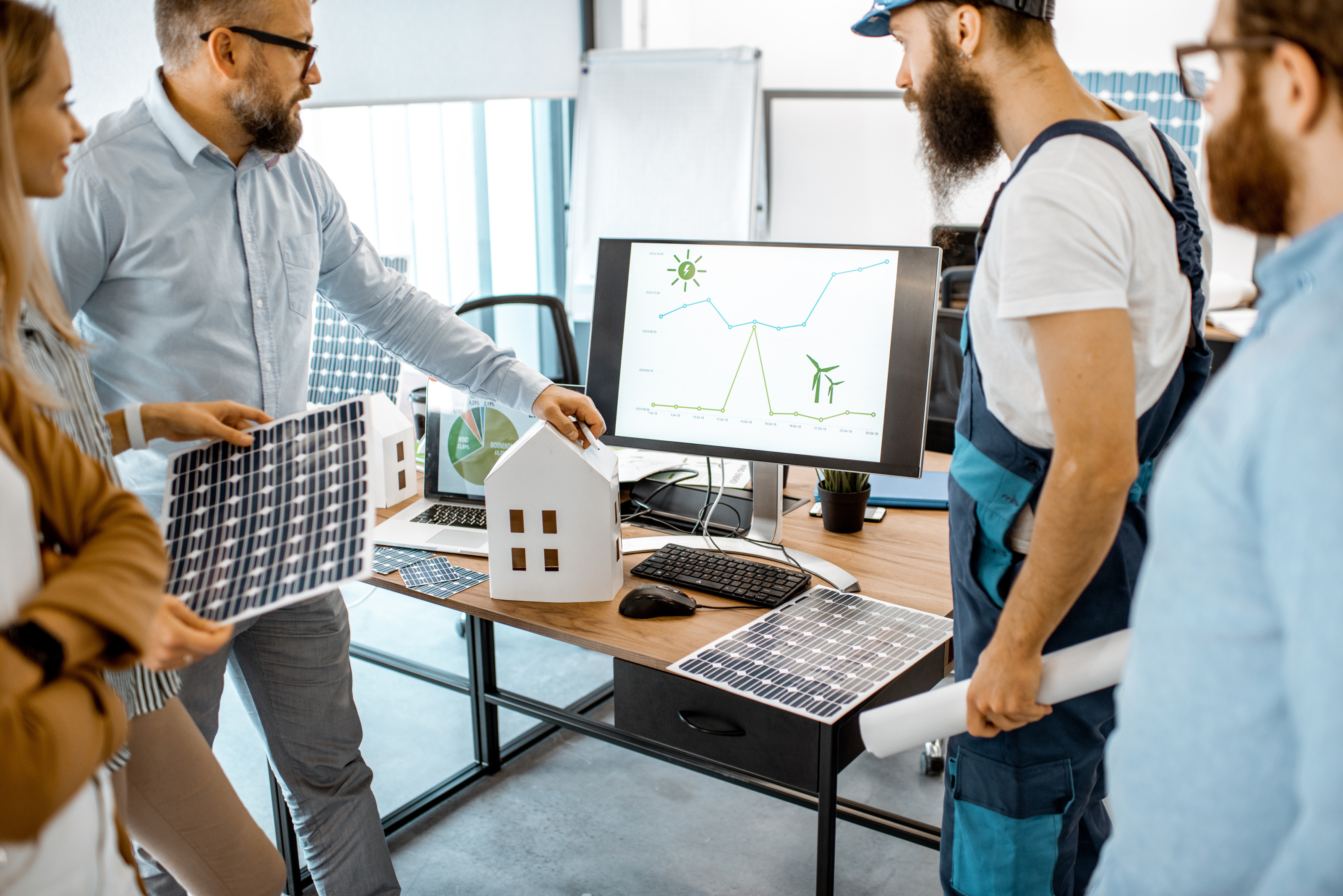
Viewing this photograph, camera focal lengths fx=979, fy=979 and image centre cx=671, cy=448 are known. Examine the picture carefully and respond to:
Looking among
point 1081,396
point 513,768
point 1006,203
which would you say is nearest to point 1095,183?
point 1006,203

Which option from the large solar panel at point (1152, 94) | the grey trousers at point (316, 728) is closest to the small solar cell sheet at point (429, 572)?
the grey trousers at point (316, 728)

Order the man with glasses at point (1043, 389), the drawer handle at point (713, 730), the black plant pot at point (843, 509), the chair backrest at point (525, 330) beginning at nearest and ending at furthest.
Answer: the man with glasses at point (1043, 389), the drawer handle at point (713, 730), the black plant pot at point (843, 509), the chair backrest at point (525, 330)

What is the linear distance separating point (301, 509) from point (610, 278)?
832mm

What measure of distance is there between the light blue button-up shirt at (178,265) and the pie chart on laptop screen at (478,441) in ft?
1.27

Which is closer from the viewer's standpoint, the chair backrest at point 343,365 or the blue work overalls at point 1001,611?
the blue work overalls at point 1001,611

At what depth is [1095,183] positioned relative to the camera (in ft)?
3.40

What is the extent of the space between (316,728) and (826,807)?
33.7 inches

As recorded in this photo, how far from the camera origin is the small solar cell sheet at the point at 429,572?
5.51ft

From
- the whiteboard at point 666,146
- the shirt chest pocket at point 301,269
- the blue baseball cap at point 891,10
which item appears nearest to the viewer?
the blue baseball cap at point 891,10

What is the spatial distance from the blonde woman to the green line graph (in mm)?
761

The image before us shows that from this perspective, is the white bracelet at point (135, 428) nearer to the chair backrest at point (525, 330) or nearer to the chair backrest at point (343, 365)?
the chair backrest at point (343, 365)

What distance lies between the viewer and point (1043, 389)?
109 centimetres

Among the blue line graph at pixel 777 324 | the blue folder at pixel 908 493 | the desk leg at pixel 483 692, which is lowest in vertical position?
the desk leg at pixel 483 692

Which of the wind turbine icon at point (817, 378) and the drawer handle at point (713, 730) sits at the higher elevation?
the wind turbine icon at point (817, 378)
